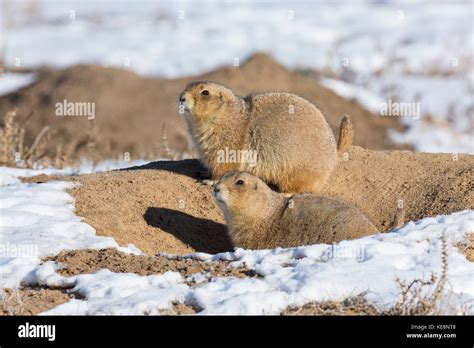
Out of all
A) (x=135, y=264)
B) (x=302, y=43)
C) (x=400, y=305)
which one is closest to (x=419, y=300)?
(x=400, y=305)

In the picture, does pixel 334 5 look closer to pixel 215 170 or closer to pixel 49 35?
pixel 49 35

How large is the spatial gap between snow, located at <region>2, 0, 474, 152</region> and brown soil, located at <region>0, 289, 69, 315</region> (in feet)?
43.4

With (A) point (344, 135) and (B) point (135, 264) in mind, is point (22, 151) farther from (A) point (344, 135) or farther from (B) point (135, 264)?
(B) point (135, 264)

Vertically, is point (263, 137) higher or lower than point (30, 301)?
higher

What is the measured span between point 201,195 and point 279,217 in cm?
142

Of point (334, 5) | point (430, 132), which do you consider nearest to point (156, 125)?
point (430, 132)

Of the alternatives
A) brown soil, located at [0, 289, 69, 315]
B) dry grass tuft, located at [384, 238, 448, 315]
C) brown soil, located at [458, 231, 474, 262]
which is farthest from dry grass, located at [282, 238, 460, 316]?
brown soil, located at [0, 289, 69, 315]

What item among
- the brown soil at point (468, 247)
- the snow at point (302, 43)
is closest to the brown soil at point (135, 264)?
the brown soil at point (468, 247)

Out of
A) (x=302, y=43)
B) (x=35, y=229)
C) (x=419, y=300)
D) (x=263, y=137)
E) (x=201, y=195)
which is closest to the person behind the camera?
(x=419, y=300)

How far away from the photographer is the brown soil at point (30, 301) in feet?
18.4

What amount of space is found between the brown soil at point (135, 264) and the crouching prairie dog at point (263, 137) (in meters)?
1.98

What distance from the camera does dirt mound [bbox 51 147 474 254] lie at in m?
8.02

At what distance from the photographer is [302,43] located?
28625mm

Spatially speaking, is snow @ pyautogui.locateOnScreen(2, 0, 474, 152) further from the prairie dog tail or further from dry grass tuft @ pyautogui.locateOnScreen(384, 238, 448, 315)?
dry grass tuft @ pyautogui.locateOnScreen(384, 238, 448, 315)
